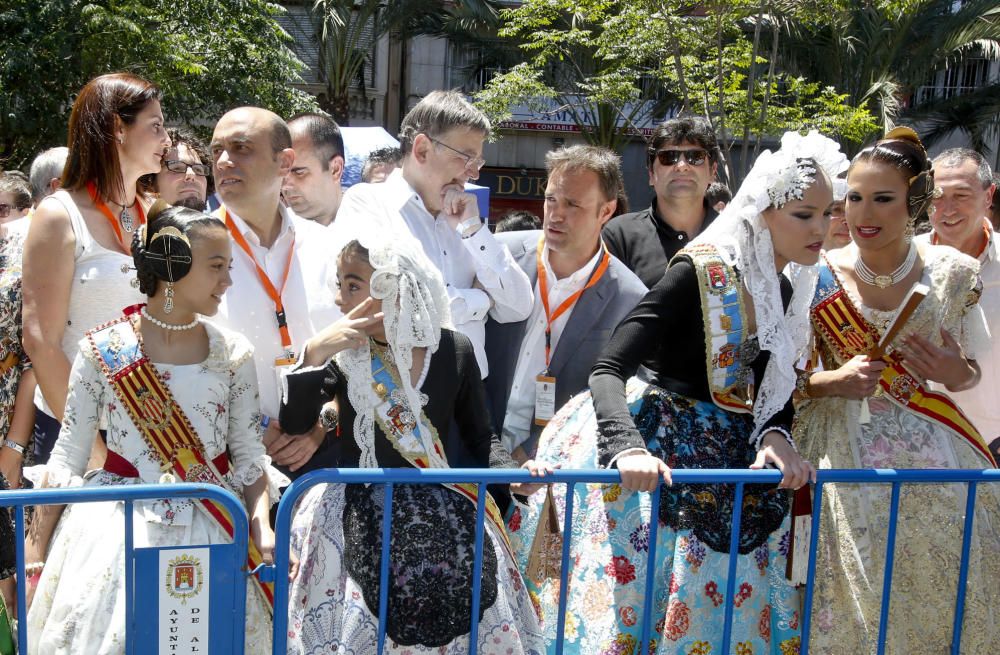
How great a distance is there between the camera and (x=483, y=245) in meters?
3.56

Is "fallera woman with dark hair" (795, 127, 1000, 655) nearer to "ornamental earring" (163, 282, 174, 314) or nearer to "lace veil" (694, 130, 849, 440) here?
"lace veil" (694, 130, 849, 440)

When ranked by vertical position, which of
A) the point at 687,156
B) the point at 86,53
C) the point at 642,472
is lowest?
the point at 642,472

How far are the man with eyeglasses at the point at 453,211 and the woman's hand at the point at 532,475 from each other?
0.65 meters

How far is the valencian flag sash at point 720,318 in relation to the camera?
2.96 meters

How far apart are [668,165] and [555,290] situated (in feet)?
4.23

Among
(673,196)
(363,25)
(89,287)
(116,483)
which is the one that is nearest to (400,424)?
(116,483)

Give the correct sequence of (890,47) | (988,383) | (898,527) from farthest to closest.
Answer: (890,47) < (988,383) < (898,527)

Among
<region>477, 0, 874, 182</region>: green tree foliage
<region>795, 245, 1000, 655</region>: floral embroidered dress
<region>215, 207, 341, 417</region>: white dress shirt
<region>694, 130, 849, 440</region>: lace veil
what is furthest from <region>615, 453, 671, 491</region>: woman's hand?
<region>477, 0, 874, 182</region>: green tree foliage

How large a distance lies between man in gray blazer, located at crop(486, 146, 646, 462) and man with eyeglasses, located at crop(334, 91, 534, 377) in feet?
0.40

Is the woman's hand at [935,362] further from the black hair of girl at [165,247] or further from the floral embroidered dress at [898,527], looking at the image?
the black hair of girl at [165,247]

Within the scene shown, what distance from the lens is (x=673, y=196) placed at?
4672mm

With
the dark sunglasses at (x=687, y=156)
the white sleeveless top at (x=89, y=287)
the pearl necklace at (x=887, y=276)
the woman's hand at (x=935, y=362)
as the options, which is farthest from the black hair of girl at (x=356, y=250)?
the dark sunglasses at (x=687, y=156)

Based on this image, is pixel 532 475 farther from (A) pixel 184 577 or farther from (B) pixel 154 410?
(B) pixel 154 410

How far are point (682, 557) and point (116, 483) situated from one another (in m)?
1.62
